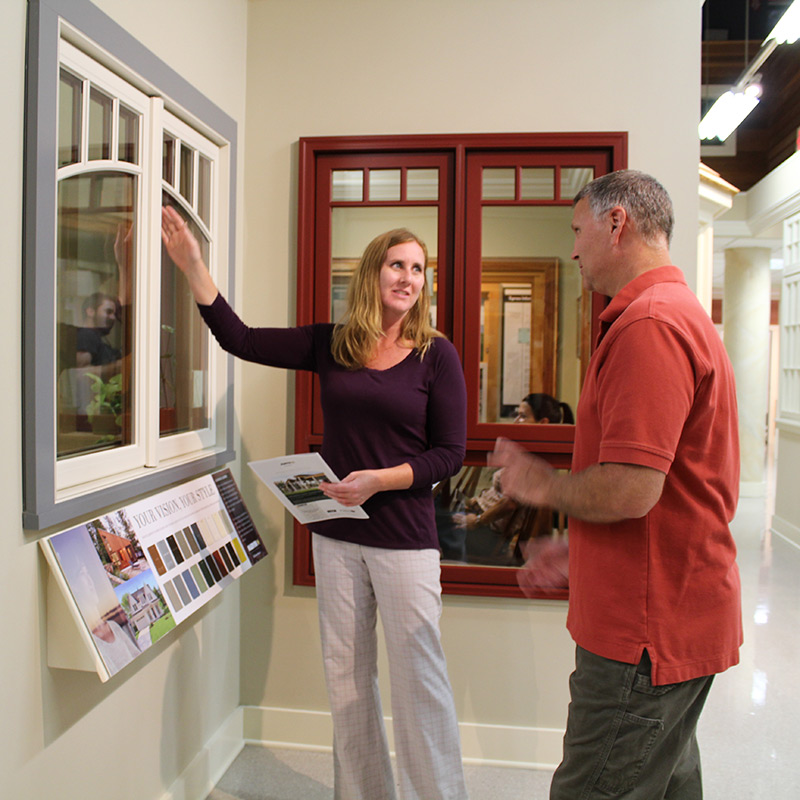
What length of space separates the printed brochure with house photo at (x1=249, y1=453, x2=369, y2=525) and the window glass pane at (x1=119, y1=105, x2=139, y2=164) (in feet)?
3.14

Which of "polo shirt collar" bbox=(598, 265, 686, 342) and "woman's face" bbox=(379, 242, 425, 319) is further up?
"woman's face" bbox=(379, 242, 425, 319)

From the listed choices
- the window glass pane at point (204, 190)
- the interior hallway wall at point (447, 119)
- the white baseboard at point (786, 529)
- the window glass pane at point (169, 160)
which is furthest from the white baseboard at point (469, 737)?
the white baseboard at point (786, 529)

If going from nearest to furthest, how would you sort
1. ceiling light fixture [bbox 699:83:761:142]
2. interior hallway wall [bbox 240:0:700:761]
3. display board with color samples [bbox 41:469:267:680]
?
display board with color samples [bbox 41:469:267:680]
interior hallway wall [bbox 240:0:700:761]
ceiling light fixture [bbox 699:83:761:142]

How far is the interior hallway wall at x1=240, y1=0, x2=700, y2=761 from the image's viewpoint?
2.76 metres

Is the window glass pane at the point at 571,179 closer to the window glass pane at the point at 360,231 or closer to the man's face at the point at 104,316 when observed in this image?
the window glass pane at the point at 360,231

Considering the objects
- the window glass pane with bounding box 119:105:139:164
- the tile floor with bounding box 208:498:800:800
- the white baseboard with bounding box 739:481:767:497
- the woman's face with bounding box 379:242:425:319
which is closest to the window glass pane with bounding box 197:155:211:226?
the window glass pane with bounding box 119:105:139:164

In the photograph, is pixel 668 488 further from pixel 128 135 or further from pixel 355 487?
pixel 128 135

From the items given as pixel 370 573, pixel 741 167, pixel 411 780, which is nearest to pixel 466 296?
pixel 370 573

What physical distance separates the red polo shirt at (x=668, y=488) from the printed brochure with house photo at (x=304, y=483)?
81 cm

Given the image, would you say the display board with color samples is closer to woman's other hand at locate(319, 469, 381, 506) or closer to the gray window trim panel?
the gray window trim panel

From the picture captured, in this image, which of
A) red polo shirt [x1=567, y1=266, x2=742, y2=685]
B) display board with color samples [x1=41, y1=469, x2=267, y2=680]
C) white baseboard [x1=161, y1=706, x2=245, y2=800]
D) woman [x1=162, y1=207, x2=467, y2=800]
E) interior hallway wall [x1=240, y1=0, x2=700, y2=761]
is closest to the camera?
red polo shirt [x1=567, y1=266, x2=742, y2=685]

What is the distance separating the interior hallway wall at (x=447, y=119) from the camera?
109 inches

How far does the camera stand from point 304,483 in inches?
79.7

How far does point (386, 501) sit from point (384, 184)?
1.43m
